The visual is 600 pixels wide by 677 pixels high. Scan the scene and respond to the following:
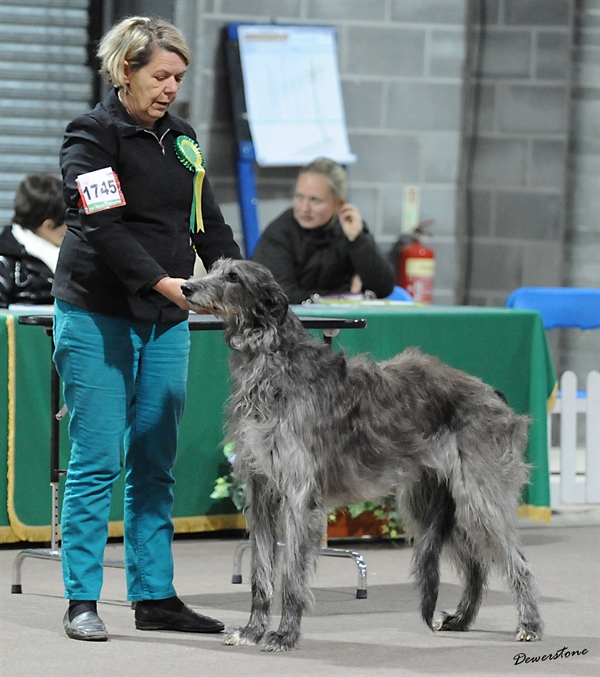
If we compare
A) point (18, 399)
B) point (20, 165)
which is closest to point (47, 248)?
point (18, 399)

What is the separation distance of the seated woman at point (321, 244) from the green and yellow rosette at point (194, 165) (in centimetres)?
243

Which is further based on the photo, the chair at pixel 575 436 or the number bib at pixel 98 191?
the chair at pixel 575 436

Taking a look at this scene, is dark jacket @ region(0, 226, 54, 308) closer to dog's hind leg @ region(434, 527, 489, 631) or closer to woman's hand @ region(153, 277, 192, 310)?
woman's hand @ region(153, 277, 192, 310)

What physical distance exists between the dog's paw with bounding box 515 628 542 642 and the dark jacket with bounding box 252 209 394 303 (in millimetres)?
2737

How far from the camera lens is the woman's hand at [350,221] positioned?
6730 millimetres

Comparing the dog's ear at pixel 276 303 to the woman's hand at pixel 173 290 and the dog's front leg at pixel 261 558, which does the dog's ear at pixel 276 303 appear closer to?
the woman's hand at pixel 173 290

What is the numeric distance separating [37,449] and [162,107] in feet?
6.57

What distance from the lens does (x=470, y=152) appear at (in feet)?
28.1

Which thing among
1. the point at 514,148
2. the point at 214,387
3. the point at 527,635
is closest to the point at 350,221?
the point at 214,387

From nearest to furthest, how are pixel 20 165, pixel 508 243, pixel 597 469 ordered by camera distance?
pixel 597 469
pixel 20 165
pixel 508 243

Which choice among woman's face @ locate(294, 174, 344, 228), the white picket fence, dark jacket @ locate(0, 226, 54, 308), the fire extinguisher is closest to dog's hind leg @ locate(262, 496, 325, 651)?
dark jacket @ locate(0, 226, 54, 308)

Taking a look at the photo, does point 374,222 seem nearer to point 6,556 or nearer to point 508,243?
point 508,243

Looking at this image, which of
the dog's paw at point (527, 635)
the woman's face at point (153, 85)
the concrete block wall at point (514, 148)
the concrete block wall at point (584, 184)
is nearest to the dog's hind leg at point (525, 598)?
the dog's paw at point (527, 635)

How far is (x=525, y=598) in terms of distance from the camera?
4172mm
